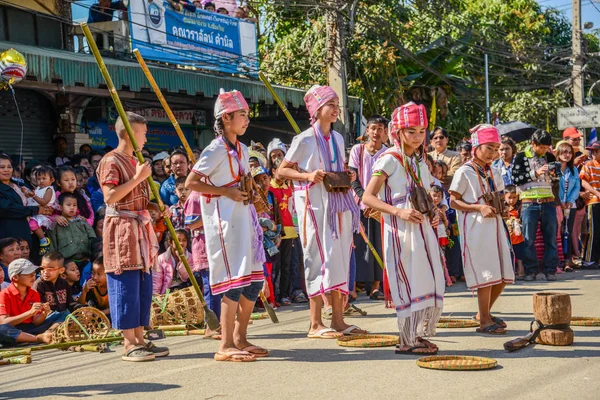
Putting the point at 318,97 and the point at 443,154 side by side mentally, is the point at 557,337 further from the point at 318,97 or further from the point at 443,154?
the point at 443,154

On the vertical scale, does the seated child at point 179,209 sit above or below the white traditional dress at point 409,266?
above

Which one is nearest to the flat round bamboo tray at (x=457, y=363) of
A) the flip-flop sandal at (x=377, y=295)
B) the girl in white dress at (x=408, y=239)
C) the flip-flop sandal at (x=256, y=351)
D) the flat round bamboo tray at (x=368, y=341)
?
the girl in white dress at (x=408, y=239)

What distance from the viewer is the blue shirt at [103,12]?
16203mm

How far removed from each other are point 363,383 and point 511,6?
31727 millimetres

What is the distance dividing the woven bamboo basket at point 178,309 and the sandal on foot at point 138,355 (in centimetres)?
204

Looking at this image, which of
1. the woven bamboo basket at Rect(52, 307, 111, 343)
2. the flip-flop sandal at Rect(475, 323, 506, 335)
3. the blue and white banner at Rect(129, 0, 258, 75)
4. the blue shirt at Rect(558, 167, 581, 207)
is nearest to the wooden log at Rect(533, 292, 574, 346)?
the flip-flop sandal at Rect(475, 323, 506, 335)

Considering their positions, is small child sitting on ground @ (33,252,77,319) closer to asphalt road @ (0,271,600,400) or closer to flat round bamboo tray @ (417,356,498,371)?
asphalt road @ (0,271,600,400)

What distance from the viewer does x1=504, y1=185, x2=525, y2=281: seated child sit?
13336 millimetres

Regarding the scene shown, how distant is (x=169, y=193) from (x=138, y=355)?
14.2ft

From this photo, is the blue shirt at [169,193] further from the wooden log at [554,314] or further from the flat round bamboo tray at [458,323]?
the wooden log at [554,314]

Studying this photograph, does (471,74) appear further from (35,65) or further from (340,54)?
(35,65)

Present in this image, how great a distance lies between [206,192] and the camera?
6820mm

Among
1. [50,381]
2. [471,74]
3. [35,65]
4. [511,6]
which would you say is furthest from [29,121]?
[511,6]

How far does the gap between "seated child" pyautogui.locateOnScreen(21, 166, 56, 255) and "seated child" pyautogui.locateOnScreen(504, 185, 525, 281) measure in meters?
6.80
